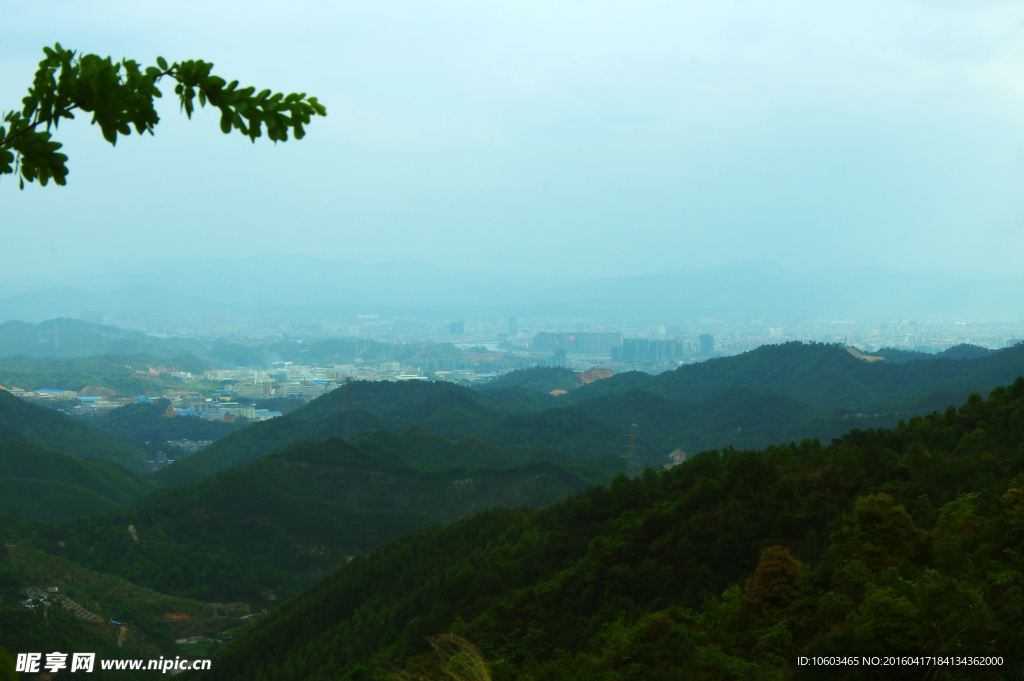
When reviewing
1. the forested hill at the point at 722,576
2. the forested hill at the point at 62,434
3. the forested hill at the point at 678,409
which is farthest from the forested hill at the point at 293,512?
the forested hill at the point at 62,434

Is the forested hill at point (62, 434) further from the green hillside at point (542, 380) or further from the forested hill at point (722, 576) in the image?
the forested hill at point (722, 576)

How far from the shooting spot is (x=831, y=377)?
115 metres

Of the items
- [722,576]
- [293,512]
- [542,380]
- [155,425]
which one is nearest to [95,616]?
[293,512]

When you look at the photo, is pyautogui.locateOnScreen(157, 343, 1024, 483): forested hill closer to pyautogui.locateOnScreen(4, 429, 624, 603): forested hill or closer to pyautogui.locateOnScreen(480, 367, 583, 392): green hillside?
pyautogui.locateOnScreen(4, 429, 624, 603): forested hill

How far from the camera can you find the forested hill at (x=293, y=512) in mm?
53562

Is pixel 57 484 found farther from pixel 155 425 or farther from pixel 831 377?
pixel 831 377

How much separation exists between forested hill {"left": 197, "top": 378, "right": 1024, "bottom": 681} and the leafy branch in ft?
20.2

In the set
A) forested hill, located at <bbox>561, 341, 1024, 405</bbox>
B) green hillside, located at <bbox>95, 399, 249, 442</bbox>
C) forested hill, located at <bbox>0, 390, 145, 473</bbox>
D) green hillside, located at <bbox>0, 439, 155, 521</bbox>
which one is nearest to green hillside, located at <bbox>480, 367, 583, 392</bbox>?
forested hill, located at <bbox>561, 341, 1024, 405</bbox>

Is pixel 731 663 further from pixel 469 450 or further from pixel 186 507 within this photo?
pixel 469 450

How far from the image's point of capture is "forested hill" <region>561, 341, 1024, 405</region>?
3650 inches

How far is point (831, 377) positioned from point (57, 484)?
343ft

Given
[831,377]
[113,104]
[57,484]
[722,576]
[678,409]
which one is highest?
[113,104]

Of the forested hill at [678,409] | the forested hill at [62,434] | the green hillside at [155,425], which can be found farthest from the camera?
the green hillside at [155,425]

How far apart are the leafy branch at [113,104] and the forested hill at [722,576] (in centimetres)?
615
